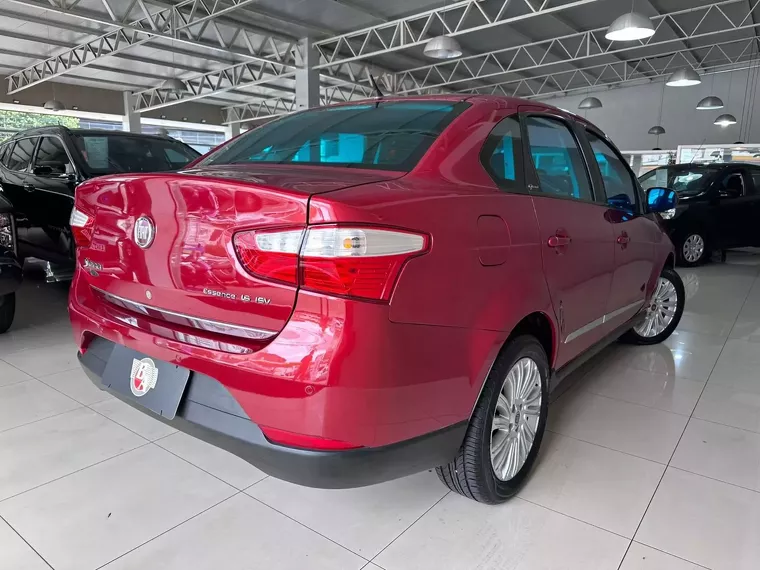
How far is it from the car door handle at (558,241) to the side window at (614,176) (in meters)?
0.67

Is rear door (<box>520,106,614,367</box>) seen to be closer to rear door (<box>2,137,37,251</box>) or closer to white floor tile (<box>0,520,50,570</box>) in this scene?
white floor tile (<box>0,520,50,570</box>)

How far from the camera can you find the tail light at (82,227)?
172cm

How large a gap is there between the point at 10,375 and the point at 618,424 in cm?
320

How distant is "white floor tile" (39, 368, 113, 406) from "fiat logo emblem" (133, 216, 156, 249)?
1.41 m

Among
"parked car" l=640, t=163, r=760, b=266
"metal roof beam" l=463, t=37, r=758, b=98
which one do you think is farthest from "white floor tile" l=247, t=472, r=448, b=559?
"metal roof beam" l=463, t=37, r=758, b=98

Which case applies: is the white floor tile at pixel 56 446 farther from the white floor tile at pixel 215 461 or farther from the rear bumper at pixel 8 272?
the rear bumper at pixel 8 272

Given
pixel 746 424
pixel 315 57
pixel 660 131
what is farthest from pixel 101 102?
pixel 746 424

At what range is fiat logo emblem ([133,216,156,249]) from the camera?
149 cm

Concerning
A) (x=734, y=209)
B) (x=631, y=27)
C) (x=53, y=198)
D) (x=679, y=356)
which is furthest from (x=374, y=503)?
(x=734, y=209)

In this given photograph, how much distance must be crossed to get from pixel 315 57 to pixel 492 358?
1178 centimetres

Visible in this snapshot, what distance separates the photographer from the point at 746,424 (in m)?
2.58

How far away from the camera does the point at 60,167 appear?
4.29 m

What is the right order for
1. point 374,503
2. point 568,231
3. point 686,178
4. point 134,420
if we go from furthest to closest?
point 686,178 < point 134,420 < point 568,231 < point 374,503

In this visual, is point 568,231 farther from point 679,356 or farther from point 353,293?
point 679,356
